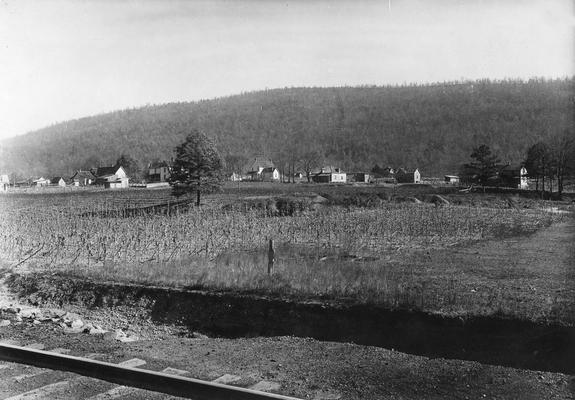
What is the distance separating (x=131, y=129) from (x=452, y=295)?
15812 centimetres

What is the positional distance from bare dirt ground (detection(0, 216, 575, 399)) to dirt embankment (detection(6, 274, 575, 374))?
2.24ft

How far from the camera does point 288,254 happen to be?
1923 centimetres

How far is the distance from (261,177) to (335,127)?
195ft

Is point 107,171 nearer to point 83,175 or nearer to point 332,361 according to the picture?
point 83,175

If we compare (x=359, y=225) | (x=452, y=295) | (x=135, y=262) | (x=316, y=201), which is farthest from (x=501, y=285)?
(x=316, y=201)

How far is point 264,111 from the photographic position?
170 m

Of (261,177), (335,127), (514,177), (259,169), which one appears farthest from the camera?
(335,127)

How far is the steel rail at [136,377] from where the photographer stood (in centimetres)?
605

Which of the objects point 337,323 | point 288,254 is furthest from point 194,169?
point 337,323

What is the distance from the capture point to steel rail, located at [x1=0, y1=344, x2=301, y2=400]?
605cm

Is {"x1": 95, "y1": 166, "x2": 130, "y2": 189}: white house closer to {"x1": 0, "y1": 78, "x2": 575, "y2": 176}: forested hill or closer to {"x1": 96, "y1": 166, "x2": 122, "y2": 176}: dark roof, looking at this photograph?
{"x1": 96, "y1": 166, "x2": 122, "y2": 176}: dark roof

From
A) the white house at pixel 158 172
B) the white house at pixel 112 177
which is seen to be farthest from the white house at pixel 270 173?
the white house at pixel 112 177

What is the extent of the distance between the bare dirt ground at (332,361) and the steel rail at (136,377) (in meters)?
0.75

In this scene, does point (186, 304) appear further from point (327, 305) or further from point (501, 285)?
point (501, 285)
